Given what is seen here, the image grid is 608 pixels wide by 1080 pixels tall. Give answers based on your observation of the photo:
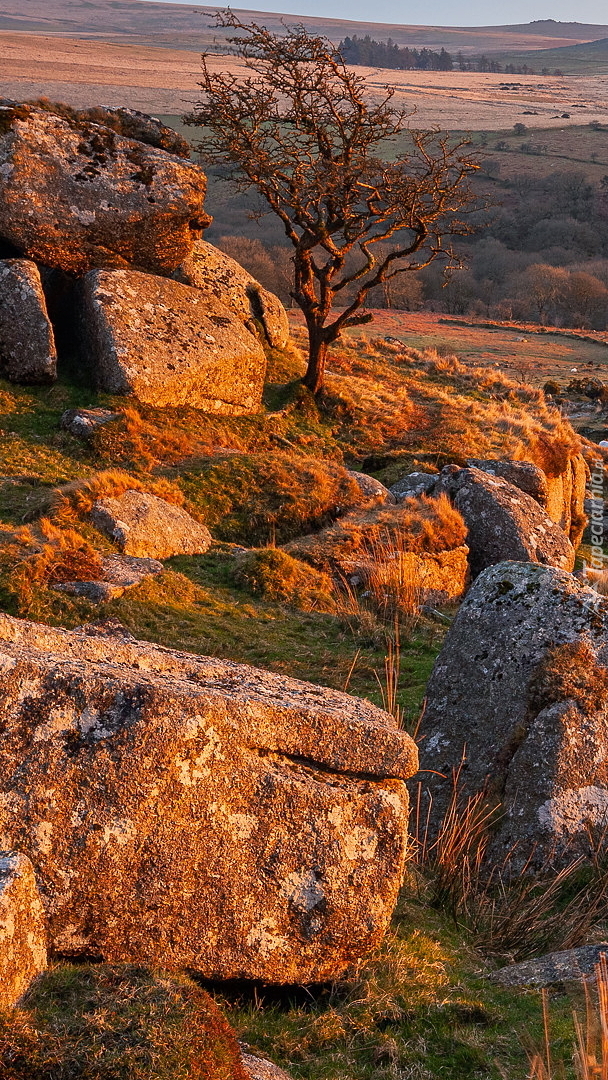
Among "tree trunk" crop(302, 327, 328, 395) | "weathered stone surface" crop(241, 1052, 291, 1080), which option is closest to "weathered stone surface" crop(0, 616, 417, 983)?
"weathered stone surface" crop(241, 1052, 291, 1080)

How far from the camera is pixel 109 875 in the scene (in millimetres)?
4004

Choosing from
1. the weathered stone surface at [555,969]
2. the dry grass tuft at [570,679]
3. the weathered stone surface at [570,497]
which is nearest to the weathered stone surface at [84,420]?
the weathered stone surface at [570,497]

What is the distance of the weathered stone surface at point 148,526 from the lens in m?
12.4

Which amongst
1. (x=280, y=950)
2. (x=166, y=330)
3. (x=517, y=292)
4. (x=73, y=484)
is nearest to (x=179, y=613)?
(x=73, y=484)

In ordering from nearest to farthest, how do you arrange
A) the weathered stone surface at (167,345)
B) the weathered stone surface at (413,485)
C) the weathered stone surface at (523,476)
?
the weathered stone surface at (413,485) → the weathered stone surface at (167,345) → the weathered stone surface at (523,476)

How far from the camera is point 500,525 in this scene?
15922mm

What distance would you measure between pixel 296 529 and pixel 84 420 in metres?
4.43

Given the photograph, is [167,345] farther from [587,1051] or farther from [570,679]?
[587,1051]

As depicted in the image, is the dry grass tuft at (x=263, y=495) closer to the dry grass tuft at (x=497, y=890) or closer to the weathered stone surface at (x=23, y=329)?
the weathered stone surface at (x=23, y=329)

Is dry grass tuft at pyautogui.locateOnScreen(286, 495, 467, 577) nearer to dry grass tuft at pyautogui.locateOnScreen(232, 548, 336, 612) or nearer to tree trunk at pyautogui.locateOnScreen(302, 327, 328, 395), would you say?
dry grass tuft at pyautogui.locateOnScreen(232, 548, 336, 612)

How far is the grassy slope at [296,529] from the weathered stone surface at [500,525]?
251cm

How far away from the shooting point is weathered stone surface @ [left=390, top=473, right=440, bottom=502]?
1725 centimetres

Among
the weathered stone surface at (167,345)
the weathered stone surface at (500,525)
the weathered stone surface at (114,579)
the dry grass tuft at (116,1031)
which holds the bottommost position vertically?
the weathered stone surface at (500,525)

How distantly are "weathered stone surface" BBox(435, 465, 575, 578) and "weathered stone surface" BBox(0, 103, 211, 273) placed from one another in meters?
8.55
